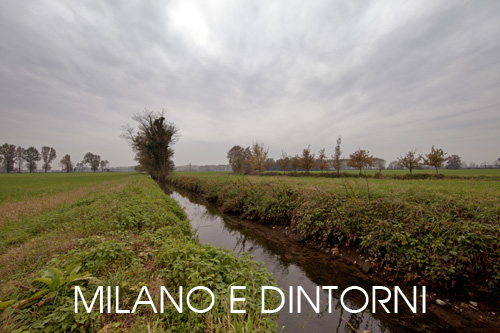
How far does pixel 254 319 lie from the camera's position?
257 cm

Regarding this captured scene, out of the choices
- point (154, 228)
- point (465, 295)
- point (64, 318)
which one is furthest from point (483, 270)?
point (154, 228)

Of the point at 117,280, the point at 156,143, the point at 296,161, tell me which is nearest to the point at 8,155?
the point at 156,143

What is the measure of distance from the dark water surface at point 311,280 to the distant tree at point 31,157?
5715 inches

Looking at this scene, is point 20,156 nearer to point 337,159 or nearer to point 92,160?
→ point 92,160

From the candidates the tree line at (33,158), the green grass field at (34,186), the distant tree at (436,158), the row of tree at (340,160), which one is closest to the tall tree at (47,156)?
the tree line at (33,158)

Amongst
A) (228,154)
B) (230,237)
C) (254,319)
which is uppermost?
(228,154)

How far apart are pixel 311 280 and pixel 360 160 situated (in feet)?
107

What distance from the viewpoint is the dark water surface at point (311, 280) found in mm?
3473

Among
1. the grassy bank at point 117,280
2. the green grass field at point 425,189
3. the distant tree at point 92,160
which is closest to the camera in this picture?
the grassy bank at point 117,280

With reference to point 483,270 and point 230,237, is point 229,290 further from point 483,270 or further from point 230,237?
point 230,237

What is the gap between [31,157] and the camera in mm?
101375

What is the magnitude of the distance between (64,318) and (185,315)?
51.8 inches

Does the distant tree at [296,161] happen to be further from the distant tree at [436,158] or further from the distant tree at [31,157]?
the distant tree at [31,157]

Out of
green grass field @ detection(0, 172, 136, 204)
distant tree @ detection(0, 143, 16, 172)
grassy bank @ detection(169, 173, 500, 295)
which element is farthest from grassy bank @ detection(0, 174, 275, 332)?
distant tree @ detection(0, 143, 16, 172)
